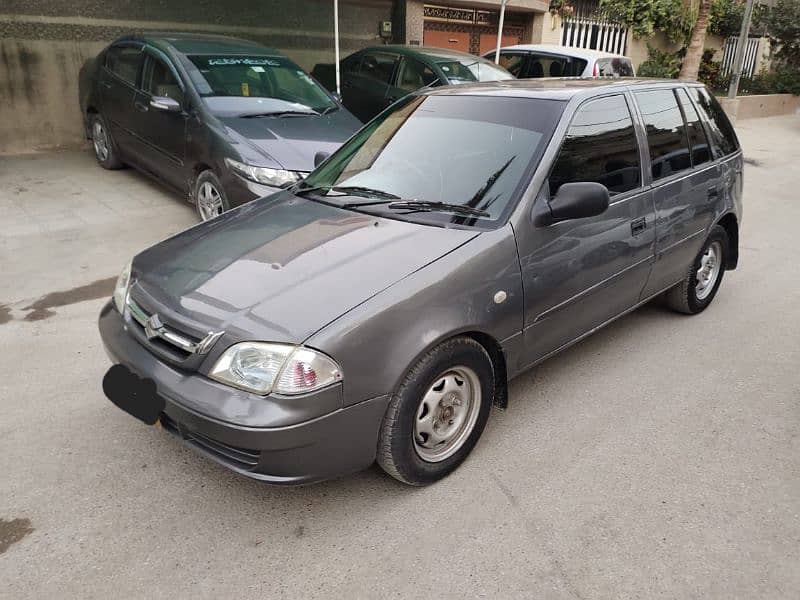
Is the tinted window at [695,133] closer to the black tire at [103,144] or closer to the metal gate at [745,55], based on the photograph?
the black tire at [103,144]

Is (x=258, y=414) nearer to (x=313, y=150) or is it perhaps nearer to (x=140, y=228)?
(x=313, y=150)

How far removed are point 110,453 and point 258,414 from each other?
45.3 inches

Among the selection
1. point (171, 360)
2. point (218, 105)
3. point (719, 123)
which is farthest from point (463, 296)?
point (218, 105)

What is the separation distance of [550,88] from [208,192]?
3.48m

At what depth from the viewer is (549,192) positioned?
3.20 m

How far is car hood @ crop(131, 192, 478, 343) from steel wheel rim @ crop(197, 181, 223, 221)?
2.62m

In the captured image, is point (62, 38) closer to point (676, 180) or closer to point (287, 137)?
point (287, 137)

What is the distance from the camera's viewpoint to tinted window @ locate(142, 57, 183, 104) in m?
6.40

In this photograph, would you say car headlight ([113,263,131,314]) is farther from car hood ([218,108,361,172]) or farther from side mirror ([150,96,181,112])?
side mirror ([150,96,181,112])

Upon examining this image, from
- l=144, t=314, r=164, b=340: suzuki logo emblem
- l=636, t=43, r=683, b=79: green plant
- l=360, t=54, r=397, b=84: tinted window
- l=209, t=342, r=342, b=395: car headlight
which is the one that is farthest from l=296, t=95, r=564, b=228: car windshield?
l=636, t=43, r=683, b=79: green plant

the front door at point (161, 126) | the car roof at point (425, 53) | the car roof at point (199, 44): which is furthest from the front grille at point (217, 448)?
the car roof at point (425, 53)

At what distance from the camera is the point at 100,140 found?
8094 millimetres

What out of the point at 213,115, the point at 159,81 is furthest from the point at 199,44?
the point at 213,115

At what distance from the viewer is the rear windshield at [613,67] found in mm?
10633
